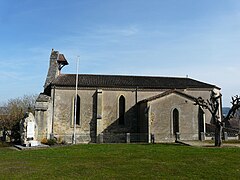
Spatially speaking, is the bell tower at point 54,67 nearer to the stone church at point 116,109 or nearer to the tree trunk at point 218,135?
the stone church at point 116,109

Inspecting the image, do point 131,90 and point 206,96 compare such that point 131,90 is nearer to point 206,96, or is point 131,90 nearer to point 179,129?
point 179,129

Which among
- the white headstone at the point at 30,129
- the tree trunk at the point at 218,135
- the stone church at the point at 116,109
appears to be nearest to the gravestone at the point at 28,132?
the white headstone at the point at 30,129

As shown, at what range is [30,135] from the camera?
2602cm

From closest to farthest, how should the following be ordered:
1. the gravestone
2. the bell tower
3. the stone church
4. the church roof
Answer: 1. the gravestone
2. the stone church
3. the church roof
4. the bell tower

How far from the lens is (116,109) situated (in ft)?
120

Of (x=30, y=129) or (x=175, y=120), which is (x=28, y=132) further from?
(x=175, y=120)

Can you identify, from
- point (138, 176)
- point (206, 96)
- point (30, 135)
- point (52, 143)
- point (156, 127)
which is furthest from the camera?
point (206, 96)

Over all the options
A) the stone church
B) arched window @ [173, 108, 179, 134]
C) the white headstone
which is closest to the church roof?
the stone church

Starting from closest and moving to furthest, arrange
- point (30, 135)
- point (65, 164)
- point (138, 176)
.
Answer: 1. point (138, 176)
2. point (65, 164)
3. point (30, 135)

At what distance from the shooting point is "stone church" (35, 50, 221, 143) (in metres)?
33.1

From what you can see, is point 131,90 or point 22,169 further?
point 131,90

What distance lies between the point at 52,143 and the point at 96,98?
10.3 metres

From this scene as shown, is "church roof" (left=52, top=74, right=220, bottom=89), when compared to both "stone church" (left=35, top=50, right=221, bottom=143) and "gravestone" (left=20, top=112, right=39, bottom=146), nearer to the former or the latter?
"stone church" (left=35, top=50, right=221, bottom=143)

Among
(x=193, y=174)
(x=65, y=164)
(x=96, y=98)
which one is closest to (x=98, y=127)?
(x=96, y=98)
